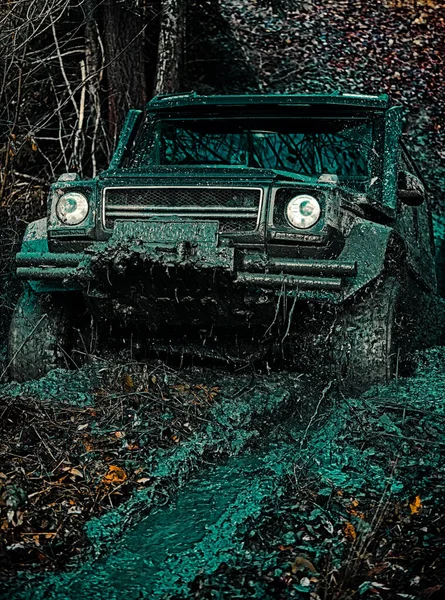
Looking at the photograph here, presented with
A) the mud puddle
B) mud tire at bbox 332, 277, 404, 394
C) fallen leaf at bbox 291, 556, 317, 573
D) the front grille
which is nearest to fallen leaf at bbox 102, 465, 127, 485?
the mud puddle

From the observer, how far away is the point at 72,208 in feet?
15.3

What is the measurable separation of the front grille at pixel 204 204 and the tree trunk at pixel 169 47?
15.7ft

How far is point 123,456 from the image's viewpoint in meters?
3.47

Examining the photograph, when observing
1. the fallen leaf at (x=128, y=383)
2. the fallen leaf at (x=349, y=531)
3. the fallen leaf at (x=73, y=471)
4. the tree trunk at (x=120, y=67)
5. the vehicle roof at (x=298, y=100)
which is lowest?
the fallen leaf at (x=349, y=531)

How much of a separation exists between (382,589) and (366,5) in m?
14.5

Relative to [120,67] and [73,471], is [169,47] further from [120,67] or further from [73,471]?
[73,471]

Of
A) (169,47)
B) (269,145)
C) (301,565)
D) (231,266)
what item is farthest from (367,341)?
(169,47)

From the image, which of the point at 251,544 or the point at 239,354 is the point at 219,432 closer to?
the point at 239,354

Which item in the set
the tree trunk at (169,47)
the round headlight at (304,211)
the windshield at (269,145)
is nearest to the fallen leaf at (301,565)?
the round headlight at (304,211)

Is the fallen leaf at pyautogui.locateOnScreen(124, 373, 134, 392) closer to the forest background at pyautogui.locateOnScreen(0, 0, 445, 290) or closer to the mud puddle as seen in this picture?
the mud puddle

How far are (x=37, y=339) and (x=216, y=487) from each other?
1878 mm

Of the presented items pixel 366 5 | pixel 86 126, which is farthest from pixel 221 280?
pixel 366 5

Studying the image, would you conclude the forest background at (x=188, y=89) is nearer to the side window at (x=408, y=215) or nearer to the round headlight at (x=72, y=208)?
the round headlight at (x=72, y=208)

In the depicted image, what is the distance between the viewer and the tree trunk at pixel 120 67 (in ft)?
28.8
